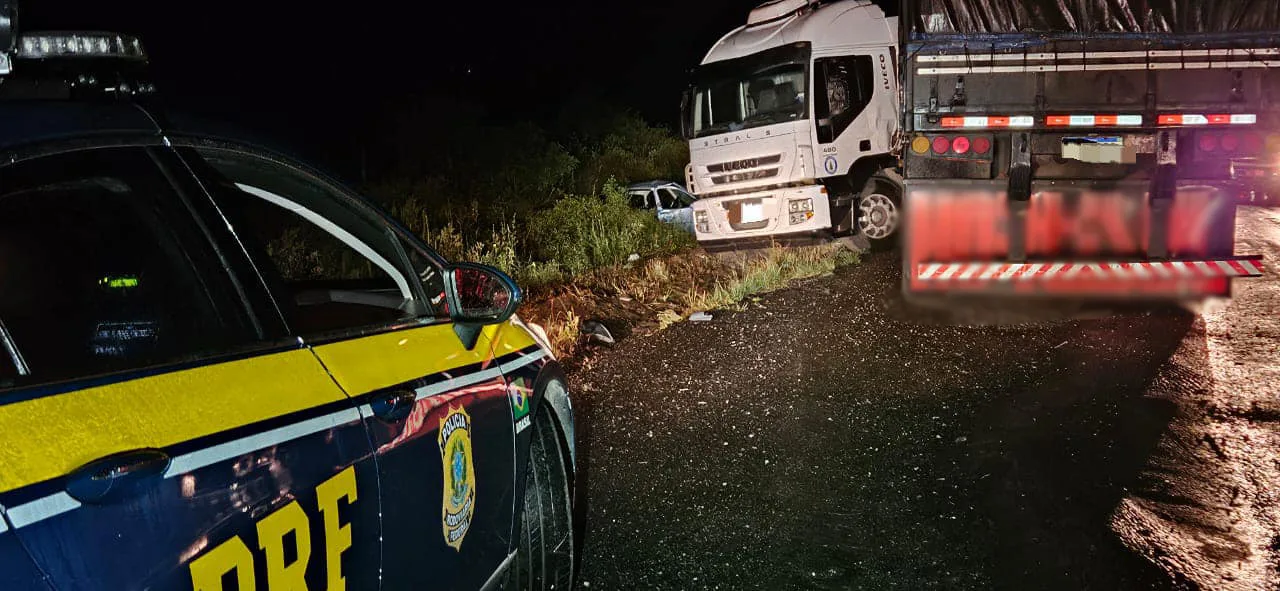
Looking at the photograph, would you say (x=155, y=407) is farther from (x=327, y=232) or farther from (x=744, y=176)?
(x=744, y=176)

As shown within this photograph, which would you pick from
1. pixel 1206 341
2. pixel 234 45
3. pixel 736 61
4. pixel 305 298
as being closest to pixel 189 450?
pixel 305 298

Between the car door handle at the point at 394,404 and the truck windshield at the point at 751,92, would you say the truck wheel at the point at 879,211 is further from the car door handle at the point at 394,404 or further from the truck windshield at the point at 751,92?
the car door handle at the point at 394,404

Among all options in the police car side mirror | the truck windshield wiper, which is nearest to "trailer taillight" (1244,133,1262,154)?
the police car side mirror

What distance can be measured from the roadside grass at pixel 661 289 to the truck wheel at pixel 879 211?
52cm

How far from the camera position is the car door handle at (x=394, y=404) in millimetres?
2506

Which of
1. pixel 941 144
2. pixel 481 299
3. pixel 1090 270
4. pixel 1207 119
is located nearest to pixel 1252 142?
pixel 1207 119

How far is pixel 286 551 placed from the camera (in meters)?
2.09

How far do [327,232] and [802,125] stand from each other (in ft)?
29.8

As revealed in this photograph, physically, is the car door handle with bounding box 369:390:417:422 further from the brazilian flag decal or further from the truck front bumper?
the truck front bumper

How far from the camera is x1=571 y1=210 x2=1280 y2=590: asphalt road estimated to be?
4.02 metres

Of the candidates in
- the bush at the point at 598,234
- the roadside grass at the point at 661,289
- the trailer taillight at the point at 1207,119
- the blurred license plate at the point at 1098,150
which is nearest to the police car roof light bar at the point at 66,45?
the roadside grass at the point at 661,289

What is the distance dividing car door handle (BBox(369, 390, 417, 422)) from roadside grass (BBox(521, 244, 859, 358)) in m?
4.86

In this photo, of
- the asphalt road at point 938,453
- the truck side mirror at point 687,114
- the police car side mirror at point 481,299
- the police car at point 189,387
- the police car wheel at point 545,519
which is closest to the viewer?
the police car at point 189,387

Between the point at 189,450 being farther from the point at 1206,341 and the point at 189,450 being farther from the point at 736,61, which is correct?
the point at 736,61
